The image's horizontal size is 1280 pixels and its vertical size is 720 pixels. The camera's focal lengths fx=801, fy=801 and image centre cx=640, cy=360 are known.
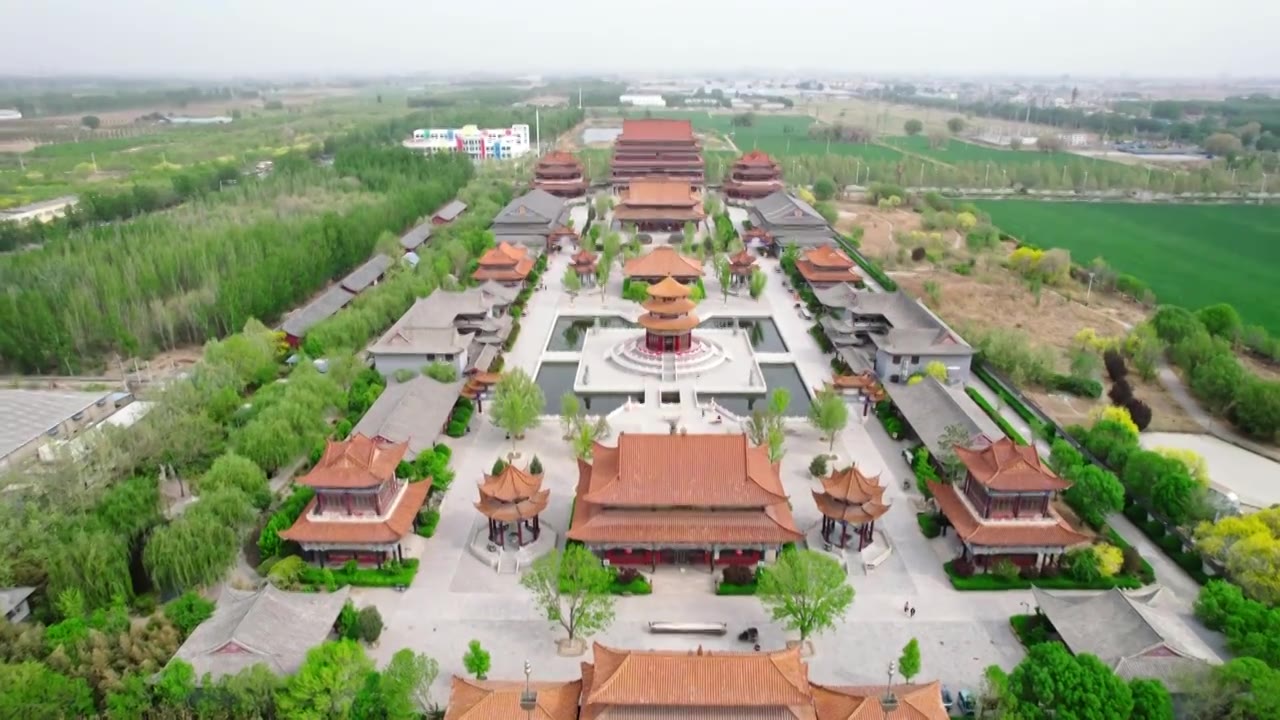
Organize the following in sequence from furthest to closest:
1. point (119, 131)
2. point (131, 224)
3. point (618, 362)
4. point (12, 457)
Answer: point (119, 131)
point (131, 224)
point (618, 362)
point (12, 457)

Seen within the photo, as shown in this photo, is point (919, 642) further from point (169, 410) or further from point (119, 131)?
point (119, 131)

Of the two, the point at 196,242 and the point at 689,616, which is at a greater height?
the point at 196,242

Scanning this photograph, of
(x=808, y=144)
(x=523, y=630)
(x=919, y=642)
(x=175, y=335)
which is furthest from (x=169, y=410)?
(x=808, y=144)

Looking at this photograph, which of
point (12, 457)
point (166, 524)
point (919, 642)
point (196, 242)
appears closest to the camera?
point (919, 642)

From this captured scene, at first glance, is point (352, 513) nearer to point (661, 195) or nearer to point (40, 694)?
point (40, 694)

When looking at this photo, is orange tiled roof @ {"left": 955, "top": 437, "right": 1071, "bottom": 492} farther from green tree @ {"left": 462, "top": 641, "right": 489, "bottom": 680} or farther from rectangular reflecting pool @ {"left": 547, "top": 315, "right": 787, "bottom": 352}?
rectangular reflecting pool @ {"left": 547, "top": 315, "right": 787, "bottom": 352}

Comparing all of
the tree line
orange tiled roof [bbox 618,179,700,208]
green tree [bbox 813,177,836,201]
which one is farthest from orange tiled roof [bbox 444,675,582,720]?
green tree [bbox 813,177,836,201]
